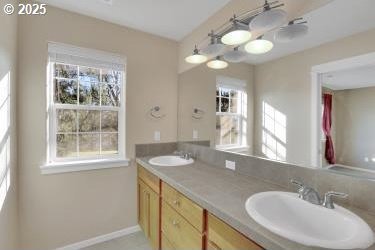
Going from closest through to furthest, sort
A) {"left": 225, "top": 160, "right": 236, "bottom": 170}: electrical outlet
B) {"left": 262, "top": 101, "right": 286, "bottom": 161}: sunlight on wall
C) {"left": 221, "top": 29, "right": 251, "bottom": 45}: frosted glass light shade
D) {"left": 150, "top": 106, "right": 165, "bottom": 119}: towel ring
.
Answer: {"left": 262, "top": 101, "right": 286, "bottom": 161}: sunlight on wall < {"left": 221, "top": 29, "right": 251, "bottom": 45}: frosted glass light shade < {"left": 225, "top": 160, "right": 236, "bottom": 170}: electrical outlet < {"left": 150, "top": 106, "right": 165, "bottom": 119}: towel ring

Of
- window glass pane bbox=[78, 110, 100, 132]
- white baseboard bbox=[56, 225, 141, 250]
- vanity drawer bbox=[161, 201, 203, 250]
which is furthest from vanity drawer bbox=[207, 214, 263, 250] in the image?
Result: window glass pane bbox=[78, 110, 100, 132]

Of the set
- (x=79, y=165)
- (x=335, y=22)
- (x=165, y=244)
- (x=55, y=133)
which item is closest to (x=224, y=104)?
(x=335, y=22)

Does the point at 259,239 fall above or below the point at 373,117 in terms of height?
below

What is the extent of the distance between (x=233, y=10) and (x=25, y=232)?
9.23ft

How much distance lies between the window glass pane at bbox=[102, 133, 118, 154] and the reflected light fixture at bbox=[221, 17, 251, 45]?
1607 millimetres

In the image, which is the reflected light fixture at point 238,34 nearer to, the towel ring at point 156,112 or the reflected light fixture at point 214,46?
the reflected light fixture at point 214,46

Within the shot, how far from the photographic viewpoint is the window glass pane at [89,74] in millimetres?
2045

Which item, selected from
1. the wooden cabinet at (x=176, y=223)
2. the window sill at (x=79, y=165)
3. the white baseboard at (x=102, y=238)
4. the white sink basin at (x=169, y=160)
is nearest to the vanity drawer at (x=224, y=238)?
the wooden cabinet at (x=176, y=223)

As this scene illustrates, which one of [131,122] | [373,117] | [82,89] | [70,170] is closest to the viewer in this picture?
[373,117]

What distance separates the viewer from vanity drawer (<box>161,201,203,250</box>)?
118cm

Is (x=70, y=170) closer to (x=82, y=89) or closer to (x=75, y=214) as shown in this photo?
(x=75, y=214)

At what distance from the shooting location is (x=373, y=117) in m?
0.96

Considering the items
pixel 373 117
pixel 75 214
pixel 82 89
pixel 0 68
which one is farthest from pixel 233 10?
pixel 75 214

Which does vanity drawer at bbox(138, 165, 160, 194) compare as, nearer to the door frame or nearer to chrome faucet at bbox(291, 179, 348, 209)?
chrome faucet at bbox(291, 179, 348, 209)
